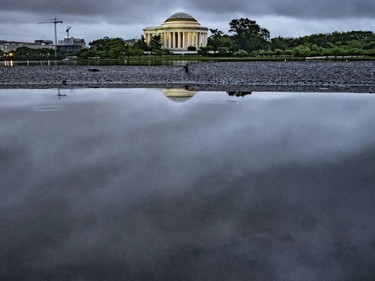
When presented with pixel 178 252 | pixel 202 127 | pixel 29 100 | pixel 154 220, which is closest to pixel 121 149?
pixel 202 127

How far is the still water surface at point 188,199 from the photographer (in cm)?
636

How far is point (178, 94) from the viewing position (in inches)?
1062

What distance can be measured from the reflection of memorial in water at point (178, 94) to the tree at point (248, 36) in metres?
72.6

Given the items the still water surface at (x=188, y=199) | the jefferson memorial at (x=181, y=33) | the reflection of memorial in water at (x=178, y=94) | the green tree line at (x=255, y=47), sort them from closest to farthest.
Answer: the still water surface at (x=188, y=199), the reflection of memorial in water at (x=178, y=94), the green tree line at (x=255, y=47), the jefferson memorial at (x=181, y=33)

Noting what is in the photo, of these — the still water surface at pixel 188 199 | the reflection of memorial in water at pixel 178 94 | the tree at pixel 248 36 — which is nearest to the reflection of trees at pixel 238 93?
the reflection of memorial in water at pixel 178 94

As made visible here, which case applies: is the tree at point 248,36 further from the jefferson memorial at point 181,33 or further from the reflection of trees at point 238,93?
the reflection of trees at point 238,93

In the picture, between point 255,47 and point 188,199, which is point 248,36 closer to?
point 255,47

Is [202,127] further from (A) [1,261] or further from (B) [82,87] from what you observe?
(B) [82,87]

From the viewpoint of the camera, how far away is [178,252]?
21.9 ft

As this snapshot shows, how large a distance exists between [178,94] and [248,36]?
80194mm

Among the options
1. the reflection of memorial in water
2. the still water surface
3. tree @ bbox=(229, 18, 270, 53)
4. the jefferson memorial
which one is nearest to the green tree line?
tree @ bbox=(229, 18, 270, 53)

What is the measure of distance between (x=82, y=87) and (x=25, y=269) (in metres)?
27.5

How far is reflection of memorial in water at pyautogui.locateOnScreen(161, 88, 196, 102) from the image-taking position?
24.8 meters

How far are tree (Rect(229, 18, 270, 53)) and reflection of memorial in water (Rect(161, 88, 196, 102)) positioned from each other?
238 feet
